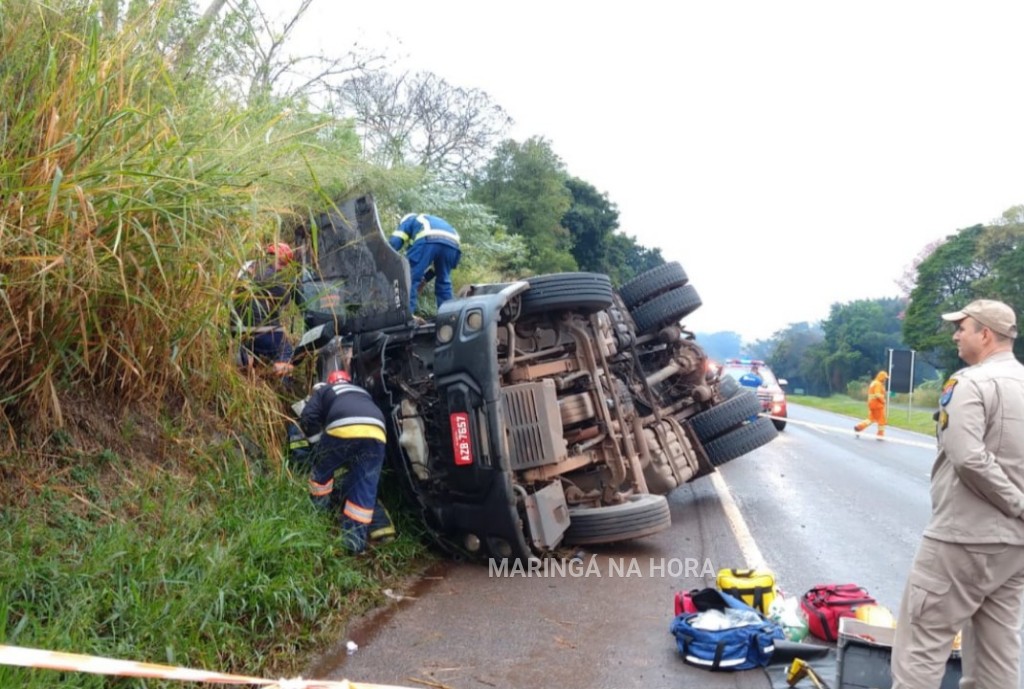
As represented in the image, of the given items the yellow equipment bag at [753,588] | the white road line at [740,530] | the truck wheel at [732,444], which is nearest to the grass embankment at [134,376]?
the yellow equipment bag at [753,588]

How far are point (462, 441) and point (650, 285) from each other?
342 centimetres

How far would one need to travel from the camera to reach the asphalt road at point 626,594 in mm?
4031

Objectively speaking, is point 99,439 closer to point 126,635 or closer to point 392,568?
point 126,635

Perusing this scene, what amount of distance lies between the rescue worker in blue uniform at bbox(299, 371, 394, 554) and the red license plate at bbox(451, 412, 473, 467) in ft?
1.42

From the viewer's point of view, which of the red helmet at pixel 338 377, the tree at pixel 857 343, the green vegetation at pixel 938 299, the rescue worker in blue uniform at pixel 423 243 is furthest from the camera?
the tree at pixel 857 343

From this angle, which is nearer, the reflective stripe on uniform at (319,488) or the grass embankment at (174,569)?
the grass embankment at (174,569)

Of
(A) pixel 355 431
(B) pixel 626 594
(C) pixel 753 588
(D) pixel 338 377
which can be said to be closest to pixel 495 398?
(A) pixel 355 431

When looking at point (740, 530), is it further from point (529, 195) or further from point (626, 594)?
point (529, 195)

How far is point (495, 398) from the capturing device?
5.35m

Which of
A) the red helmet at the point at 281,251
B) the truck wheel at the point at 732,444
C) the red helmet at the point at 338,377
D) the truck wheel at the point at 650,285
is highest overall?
the red helmet at the point at 281,251

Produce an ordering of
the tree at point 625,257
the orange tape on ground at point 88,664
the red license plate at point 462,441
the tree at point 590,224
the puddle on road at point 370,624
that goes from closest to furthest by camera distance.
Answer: the orange tape on ground at point 88,664 < the puddle on road at point 370,624 < the red license plate at point 462,441 < the tree at point 590,224 < the tree at point 625,257

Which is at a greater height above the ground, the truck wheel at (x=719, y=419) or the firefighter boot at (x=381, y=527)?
the truck wheel at (x=719, y=419)

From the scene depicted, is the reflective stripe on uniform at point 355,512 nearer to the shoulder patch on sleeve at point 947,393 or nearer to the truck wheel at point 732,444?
the shoulder patch on sleeve at point 947,393

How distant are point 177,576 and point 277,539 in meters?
0.66
